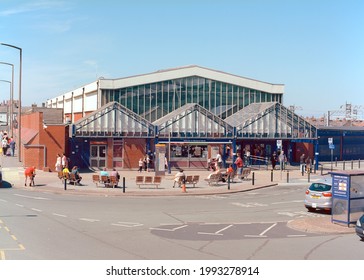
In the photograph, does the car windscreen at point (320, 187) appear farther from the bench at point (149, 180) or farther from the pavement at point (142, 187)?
the bench at point (149, 180)

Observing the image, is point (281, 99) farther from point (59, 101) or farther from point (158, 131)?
point (59, 101)

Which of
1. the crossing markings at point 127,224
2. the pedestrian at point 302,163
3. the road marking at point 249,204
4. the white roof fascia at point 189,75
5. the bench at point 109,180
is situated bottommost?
the crossing markings at point 127,224

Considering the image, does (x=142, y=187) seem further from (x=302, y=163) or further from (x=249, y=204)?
(x=302, y=163)

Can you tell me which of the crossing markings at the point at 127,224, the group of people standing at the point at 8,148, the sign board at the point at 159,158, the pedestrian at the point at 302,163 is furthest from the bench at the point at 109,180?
the group of people standing at the point at 8,148

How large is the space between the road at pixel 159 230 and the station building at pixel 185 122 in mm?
15585

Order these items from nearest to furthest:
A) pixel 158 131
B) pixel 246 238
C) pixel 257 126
A: 1. pixel 246 238
2. pixel 158 131
3. pixel 257 126

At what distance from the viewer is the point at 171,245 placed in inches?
601

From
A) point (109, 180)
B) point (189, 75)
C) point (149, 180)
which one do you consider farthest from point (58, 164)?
point (189, 75)

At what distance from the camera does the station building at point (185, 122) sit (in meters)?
43.4

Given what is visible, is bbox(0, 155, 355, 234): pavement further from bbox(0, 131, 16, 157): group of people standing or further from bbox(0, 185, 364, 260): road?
bbox(0, 131, 16, 157): group of people standing

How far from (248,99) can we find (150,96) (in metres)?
11.0

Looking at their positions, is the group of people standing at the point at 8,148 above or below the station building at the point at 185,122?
below

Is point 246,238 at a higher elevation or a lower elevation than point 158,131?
lower
